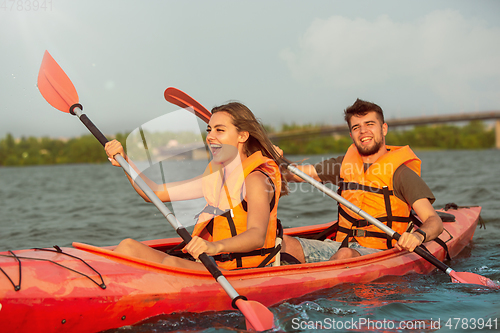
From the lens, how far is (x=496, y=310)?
265 cm

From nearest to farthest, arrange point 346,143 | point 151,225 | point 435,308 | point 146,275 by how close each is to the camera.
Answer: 1. point 146,275
2. point 435,308
3. point 151,225
4. point 346,143

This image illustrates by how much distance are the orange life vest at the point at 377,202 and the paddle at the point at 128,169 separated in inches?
51.4

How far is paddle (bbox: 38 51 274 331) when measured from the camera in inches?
90.9

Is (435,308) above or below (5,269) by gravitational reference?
below

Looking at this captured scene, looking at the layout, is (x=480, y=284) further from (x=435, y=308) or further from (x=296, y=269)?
(x=296, y=269)

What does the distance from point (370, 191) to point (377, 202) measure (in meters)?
0.11

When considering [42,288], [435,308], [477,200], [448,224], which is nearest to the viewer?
[42,288]

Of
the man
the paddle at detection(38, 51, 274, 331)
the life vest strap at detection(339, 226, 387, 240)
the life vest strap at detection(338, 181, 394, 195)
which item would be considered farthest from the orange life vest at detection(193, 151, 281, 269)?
the life vest strap at detection(338, 181, 394, 195)

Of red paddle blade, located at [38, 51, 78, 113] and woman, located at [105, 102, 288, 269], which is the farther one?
red paddle blade, located at [38, 51, 78, 113]

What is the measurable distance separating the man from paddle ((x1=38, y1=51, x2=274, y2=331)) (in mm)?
867

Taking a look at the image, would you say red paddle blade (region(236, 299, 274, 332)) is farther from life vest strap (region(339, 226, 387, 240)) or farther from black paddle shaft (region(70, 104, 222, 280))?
life vest strap (region(339, 226, 387, 240))

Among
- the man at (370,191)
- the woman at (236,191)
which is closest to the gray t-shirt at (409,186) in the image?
the man at (370,191)

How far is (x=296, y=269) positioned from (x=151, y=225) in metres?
4.74

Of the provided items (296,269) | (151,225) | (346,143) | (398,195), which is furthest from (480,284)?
(346,143)
